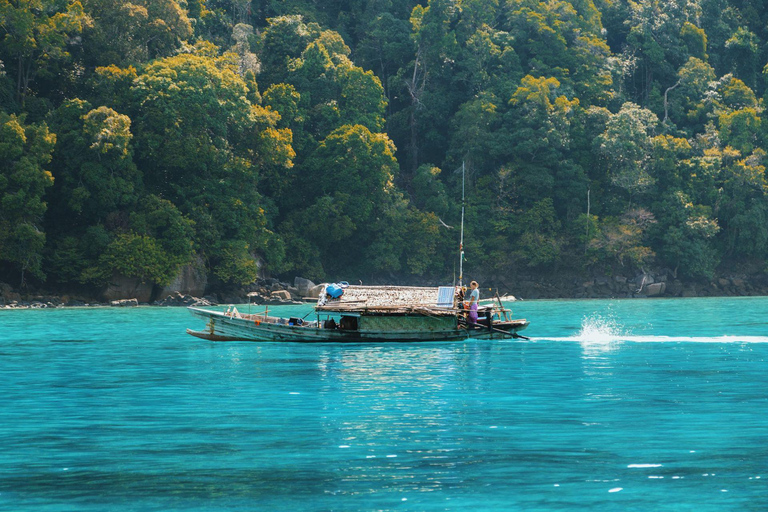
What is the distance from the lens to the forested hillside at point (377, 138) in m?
63.3

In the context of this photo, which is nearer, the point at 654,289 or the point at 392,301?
the point at 392,301

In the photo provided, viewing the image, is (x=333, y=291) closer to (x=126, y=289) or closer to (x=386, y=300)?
(x=386, y=300)

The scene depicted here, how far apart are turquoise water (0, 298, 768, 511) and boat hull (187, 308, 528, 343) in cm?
179

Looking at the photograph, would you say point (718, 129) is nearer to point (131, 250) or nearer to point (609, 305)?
point (609, 305)

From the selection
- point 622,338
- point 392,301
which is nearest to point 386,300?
point 392,301

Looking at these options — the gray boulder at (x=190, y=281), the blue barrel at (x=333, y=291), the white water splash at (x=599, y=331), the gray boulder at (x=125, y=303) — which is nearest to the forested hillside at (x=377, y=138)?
the gray boulder at (x=190, y=281)

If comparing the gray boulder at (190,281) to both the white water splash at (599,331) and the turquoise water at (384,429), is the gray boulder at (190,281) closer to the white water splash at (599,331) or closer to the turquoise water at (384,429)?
the white water splash at (599,331)

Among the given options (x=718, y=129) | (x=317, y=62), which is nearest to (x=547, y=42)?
(x=718, y=129)

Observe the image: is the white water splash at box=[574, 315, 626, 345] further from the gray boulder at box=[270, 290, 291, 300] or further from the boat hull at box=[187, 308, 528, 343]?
the gray boulder at box=[270, 290, 291, 300]

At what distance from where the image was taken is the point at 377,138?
75.9 m

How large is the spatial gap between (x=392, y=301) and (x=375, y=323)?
1.74 metres

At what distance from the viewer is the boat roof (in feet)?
117

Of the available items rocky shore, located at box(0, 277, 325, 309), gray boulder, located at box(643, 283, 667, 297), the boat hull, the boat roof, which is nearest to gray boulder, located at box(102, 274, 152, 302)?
rocky shore, located at box(0, 277, 325, 309)

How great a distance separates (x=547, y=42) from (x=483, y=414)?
7661 centimetres
